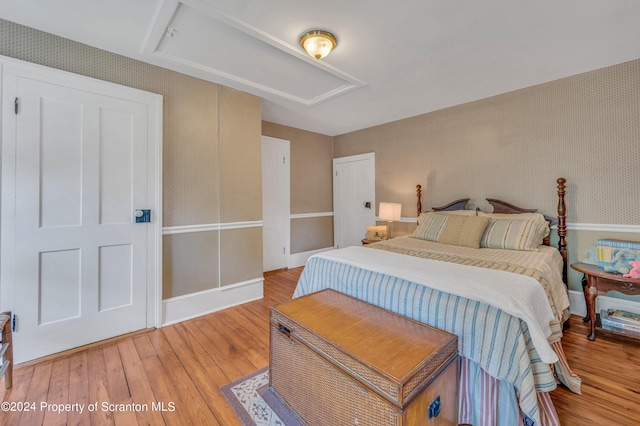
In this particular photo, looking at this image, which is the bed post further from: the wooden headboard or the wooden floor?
the wooden floor

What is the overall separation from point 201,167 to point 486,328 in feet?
8.92

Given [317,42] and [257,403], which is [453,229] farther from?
[257,403]

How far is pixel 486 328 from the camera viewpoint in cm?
128

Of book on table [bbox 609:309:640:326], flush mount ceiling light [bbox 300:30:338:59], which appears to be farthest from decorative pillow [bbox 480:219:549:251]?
flush mount ceiling light [bbox 300:30:338:59]

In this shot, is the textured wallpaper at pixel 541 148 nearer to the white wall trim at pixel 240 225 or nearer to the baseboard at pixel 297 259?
the baseboard at pixel 297 259

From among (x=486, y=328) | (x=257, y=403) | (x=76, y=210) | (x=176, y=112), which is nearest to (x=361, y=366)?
(x=486, y=328)

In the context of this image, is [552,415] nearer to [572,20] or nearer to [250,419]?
[250,419]

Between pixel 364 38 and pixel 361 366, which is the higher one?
pixel 364 38

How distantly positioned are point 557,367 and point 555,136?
2341 millimetres

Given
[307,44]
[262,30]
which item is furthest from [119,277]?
[307,44]

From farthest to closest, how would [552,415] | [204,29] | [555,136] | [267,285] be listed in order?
[267,285]
[555,136]
[204,29]
[552,415]

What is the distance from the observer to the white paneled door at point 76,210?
6.21 ft

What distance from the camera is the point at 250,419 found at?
1433 mm

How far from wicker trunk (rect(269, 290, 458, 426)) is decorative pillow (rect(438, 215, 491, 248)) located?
1578 millimetres
